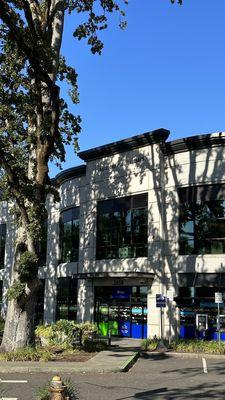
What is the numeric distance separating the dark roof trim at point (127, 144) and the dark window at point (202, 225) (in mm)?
3551

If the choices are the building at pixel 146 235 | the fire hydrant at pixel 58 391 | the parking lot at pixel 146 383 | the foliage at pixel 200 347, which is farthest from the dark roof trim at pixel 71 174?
the fire hydrant at pixel 58 391

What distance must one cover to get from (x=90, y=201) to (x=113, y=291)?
5.52 m

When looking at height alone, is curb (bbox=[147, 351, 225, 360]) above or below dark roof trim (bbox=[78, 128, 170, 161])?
below

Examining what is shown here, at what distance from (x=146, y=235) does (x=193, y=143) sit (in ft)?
17.7

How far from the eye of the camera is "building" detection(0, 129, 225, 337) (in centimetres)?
2630

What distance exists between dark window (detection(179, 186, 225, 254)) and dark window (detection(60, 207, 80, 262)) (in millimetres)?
8740

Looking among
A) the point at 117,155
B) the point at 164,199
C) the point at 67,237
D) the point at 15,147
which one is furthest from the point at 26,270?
the point at 67,237

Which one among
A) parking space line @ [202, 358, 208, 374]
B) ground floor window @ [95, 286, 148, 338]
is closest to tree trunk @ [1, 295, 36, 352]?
parking space line @ [202, 358, 208, 374]

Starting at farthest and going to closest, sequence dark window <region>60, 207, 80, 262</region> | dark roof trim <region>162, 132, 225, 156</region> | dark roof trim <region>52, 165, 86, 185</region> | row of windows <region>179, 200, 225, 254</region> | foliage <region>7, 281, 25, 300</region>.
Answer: dark window <region>60, 207, 80, 262</region> → dark roof trim <region>52, 165, 86, 185</region> → dark roof trim <region>162, 132, 225, 156</region> → row of windows <region>179, 200, 225, 254</region> → foliage <region>7, 281, 25, 300</region>

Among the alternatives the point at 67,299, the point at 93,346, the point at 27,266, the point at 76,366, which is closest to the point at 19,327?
the point at 27,266

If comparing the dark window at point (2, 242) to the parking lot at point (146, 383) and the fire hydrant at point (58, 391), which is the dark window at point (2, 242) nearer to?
the parking lot at point (146, 383)

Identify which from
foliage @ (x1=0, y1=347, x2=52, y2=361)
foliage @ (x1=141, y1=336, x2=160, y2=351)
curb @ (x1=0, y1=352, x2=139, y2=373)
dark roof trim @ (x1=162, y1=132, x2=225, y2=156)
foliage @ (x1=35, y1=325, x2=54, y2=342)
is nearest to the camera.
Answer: curb @ (x1=0, y1=352, x2=139, y2=373)

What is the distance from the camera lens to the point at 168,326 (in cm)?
2681

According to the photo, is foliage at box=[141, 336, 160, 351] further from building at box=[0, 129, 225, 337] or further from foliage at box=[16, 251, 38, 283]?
foliage at box=[16, 251, 38, 283]
